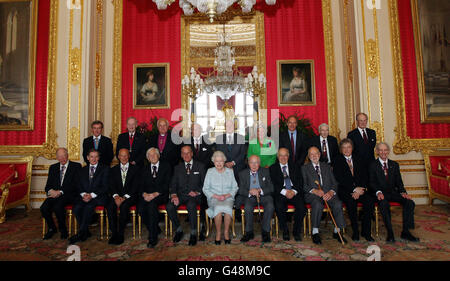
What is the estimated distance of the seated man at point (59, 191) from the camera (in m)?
3.94

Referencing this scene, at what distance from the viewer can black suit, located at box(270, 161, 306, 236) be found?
3.81 meters

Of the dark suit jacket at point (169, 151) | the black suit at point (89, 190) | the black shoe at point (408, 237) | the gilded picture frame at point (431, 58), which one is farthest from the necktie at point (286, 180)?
the gilded picture frame at point (431, 58)

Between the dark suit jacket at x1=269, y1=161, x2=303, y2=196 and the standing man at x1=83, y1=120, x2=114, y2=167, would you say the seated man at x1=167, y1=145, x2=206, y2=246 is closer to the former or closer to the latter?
the dark suit jacket at x1=269, y1=161, x2=303, y2=196

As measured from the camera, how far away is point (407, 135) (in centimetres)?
596

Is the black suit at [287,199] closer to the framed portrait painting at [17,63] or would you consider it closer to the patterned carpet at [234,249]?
the patterned carpet at [234,249]

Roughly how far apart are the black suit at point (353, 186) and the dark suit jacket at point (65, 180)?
3.99 m

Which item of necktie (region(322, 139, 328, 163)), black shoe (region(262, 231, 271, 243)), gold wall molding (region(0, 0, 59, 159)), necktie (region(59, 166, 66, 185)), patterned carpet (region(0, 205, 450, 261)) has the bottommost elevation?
patterned carpet (region(0, 205, 450, 261))

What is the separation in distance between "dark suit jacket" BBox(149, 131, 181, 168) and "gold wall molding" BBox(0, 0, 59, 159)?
2633 millimetres

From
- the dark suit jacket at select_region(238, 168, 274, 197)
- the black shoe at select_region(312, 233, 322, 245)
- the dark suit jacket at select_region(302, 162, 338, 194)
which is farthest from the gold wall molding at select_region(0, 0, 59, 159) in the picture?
the black shoe at select_region(312, 233, 322, 245)

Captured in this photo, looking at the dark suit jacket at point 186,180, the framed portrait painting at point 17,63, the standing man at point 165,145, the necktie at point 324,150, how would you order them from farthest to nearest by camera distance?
the framed portrait painting at point 17,63, the standing man at point 165,145, the necktie at point 324,150, the dark suit jacket at point 186,180

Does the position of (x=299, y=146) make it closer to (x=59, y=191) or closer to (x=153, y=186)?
(x=153, y=186)

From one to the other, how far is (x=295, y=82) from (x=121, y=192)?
5.08 m

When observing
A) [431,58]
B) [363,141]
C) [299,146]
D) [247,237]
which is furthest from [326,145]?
[431,58]

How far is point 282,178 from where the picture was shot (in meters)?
4.06
